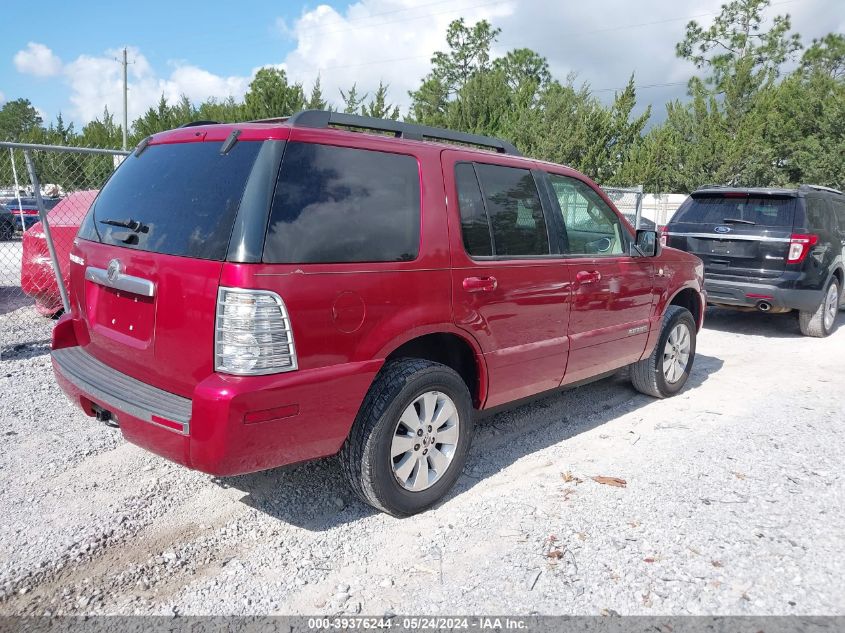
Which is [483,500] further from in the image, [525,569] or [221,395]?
[221,395]

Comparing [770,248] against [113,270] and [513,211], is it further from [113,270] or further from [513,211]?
[113,270]

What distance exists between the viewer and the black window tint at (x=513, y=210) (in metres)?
3.65

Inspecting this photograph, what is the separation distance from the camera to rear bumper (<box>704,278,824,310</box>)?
7.64m

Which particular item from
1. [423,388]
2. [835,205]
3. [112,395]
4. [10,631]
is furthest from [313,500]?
[835,205]

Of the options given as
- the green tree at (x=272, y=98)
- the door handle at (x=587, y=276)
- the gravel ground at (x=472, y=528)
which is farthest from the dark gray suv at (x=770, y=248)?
the green tree at (x=272, y=98)

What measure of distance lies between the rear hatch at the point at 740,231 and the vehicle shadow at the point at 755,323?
1059 millimetres

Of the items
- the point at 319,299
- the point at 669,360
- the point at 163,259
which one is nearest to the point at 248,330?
the point at 319,299

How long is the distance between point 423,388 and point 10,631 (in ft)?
6.37

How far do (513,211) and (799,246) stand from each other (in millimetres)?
5487

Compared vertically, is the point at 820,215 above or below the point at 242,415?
above

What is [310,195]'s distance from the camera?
2.78 metres

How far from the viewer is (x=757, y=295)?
7.71m

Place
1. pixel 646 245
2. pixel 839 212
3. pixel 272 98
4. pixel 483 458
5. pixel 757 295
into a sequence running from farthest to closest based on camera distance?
pixel 272 98
pixel 839 212
pixel 757 295
pixel 646 245
pixel 483 458

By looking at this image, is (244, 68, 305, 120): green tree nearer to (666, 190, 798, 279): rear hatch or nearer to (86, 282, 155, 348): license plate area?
(666, 190, 798, 279): rear hatch
